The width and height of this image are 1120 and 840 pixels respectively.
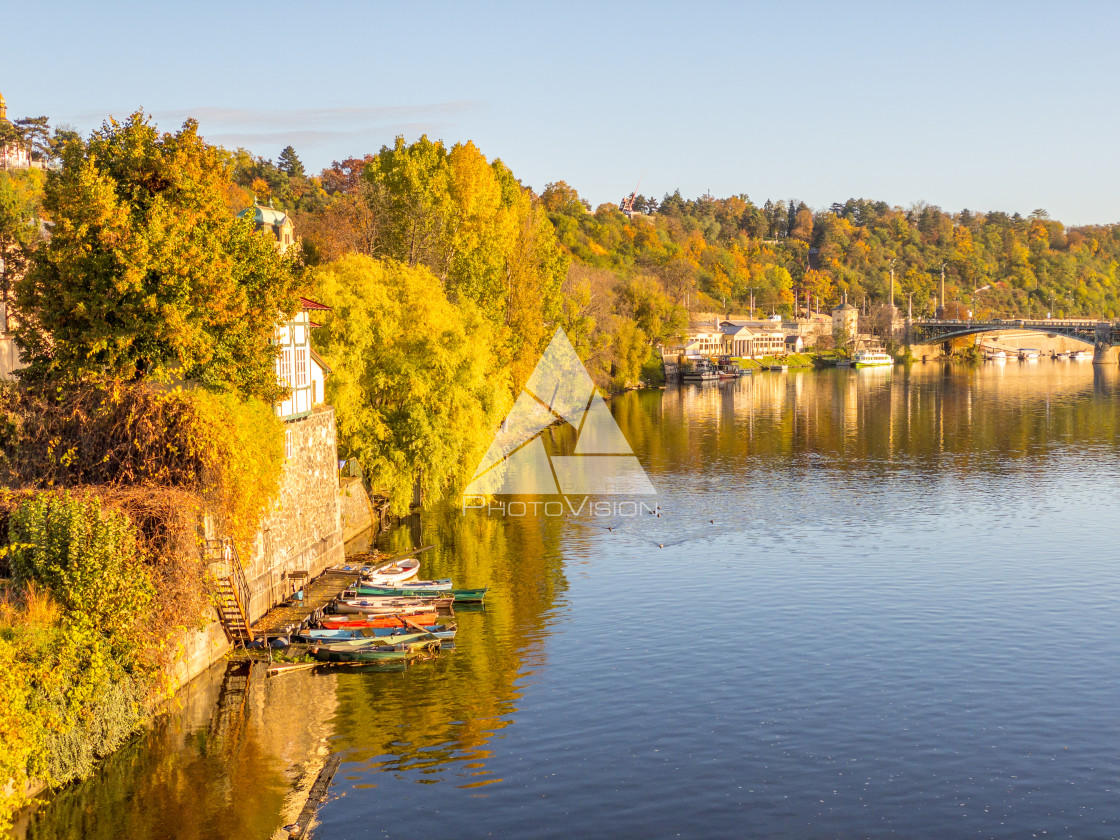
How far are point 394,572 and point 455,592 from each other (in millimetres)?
2934

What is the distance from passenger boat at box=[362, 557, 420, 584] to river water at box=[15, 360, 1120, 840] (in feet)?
9.88

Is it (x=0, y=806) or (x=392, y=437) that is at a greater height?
(x=392, y=437)

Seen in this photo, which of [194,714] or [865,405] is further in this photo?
[865,405]

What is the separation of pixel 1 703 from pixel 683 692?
19.6 metres

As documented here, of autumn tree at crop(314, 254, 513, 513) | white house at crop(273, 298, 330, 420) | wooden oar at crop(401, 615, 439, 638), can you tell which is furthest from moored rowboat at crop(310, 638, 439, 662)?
autumn tree at crop(314, 254, 513, 513)

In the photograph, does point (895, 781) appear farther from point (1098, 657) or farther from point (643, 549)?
point (643, 549)

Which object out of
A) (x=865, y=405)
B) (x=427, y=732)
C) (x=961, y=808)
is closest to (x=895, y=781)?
(x=961, y=808)

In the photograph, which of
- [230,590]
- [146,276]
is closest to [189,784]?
[230,590]

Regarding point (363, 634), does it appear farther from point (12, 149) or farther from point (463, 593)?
point (12, 149)

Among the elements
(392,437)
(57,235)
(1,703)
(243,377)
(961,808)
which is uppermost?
(57,235)

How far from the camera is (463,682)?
3300cm

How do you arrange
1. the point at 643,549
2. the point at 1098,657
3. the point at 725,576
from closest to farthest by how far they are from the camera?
the point at 1098,657, the point at 725,576, the point at 643,549

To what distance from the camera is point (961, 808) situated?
81.6 feet

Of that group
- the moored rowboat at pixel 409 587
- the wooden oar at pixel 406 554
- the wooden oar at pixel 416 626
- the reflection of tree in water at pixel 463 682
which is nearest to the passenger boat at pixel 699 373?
the reflection of tree in water at pixel 463 682
